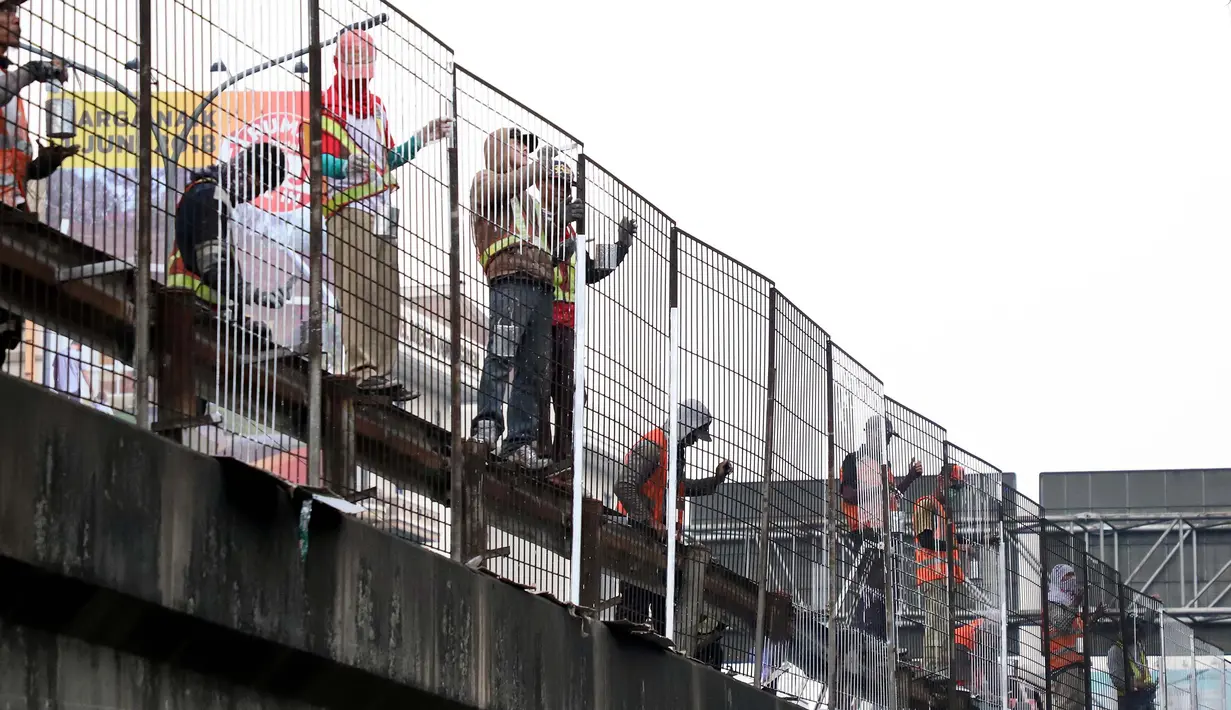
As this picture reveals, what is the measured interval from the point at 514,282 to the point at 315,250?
2022 mm

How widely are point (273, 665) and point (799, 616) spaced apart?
19.3ft

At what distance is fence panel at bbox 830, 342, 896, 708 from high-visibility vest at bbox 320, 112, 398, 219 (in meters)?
5.71

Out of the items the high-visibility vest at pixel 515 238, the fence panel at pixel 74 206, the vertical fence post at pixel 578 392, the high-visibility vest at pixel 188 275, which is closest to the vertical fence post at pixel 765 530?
the vertical fence post at pixel 578 392

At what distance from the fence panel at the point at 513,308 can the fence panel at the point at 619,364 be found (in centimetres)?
23

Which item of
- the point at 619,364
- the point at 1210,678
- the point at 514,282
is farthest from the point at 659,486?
the point at 1210,678

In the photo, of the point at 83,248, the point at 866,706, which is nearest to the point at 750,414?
the point at 866,706

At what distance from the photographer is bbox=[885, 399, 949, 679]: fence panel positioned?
594 inches

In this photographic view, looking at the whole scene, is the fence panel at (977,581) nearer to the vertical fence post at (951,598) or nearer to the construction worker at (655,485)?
the vertical fence post at (951,598)

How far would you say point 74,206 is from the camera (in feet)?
22.6

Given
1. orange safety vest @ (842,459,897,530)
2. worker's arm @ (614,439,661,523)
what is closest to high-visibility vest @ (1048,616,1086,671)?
orange safety vest @ (842,459,897,530)

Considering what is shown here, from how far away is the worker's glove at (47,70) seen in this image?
6.53m

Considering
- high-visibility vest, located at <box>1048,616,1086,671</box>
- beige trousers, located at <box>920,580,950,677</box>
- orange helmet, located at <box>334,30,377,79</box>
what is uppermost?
orange helmet, located at <box>334,30,377,79</box>

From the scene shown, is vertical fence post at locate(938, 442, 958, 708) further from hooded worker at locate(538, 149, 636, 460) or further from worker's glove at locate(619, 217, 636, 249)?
hooded worker at locate(538, 149, 636, 460)

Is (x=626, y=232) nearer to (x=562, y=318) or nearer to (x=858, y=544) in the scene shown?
(x=562, y=318)
